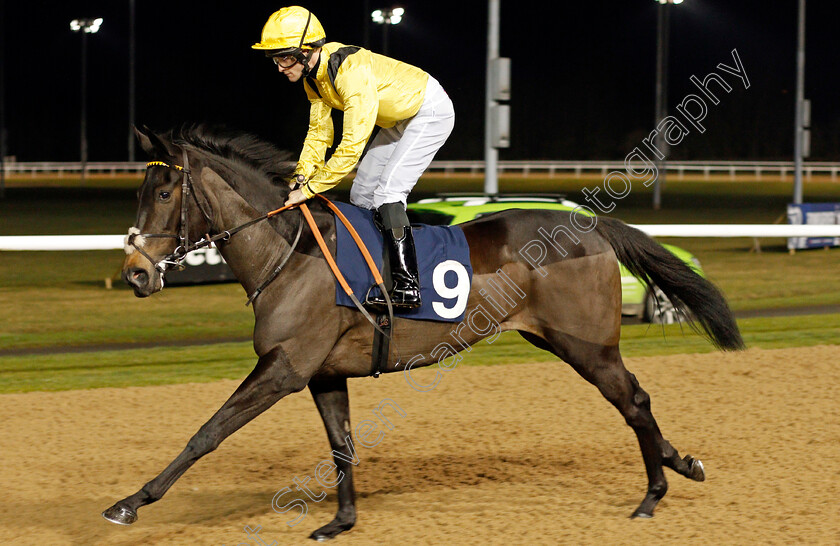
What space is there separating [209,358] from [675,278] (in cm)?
447

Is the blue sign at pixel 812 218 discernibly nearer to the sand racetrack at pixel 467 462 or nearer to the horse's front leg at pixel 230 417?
the sand racetrack at pixel 467 462

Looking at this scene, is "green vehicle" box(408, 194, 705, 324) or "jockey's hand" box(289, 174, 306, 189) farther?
"green vehicle" box(408, 194, 705, 324)

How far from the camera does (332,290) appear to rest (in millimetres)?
4289

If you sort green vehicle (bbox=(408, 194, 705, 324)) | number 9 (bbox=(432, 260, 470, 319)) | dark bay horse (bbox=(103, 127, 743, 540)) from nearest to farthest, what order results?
dark bay horse (bbox=(103, 127, 743, 540)), number 9 (bbox=(432, 260, 470, 319)), green vehicle (bbox=(408, 194, 705, 324))

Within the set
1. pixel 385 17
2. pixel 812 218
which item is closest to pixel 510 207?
pixel 812 218

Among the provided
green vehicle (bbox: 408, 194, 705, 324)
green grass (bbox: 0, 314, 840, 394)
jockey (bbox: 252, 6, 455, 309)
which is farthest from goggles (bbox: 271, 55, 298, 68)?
green vehicle (bbox: 408, 194, 705, 324)

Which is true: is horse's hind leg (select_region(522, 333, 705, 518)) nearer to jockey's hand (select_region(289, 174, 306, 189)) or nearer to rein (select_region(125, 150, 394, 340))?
rein (select_region(125, 150, 394, 340))

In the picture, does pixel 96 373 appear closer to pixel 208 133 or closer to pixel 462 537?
pixel 208 133

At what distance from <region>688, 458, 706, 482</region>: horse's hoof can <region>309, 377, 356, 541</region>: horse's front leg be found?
5.34 feet

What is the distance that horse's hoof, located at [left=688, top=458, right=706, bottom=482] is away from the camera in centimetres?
480

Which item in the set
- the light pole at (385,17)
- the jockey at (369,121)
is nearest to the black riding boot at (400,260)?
the jockey at (369,121)

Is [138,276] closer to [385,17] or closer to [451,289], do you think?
[451,289]

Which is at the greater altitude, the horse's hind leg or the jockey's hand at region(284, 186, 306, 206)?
the jockey's hand at region(284, 186, 306, 206)

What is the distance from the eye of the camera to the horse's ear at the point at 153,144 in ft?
13.2
